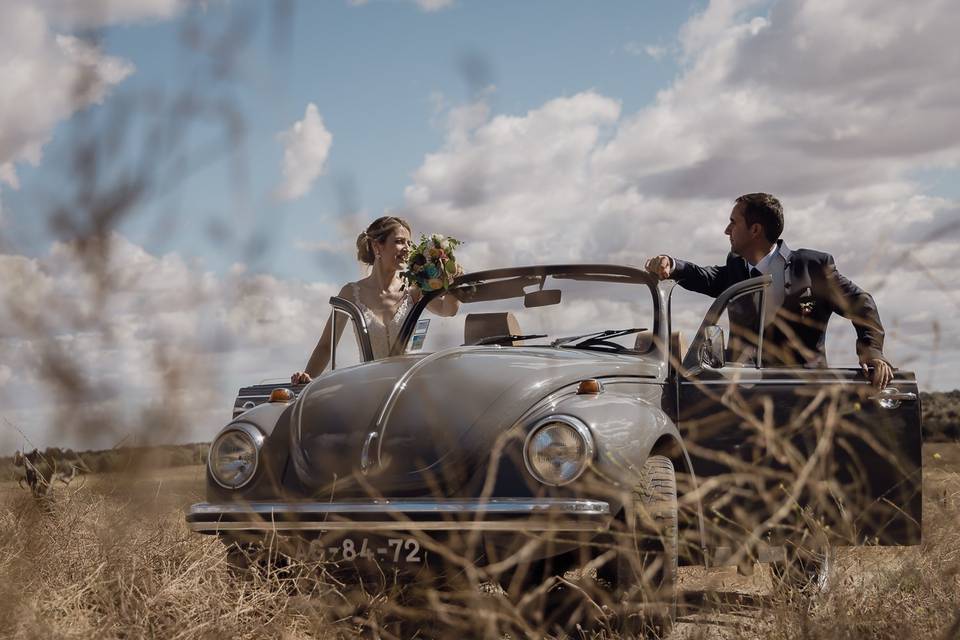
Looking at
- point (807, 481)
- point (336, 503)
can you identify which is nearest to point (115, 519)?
point (336, 503)

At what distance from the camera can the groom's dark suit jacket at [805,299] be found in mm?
5141

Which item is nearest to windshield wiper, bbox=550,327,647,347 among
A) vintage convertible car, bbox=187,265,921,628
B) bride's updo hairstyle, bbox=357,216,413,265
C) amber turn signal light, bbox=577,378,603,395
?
vintage convertible car, bbox=187,265,921,628

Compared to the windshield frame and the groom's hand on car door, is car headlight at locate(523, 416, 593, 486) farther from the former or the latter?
the groom's hand on car door

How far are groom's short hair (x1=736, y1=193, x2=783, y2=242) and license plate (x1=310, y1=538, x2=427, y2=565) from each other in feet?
10.1

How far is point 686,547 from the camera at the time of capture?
4.23 m

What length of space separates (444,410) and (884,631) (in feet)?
6.05

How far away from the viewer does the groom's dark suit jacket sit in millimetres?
5141

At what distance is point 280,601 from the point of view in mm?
3664

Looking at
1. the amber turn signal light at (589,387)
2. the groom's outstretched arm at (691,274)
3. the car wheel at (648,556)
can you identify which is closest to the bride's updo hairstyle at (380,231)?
the groom's outstretched arm at (691,274)

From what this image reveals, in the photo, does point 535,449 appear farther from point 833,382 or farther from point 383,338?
point 383,338

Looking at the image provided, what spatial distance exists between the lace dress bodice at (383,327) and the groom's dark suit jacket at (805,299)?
1.79 m

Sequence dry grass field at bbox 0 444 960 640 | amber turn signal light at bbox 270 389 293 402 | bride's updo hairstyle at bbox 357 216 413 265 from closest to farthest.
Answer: dry grass field at bbox 0 444 960 640, amber turn signal light at bbox 270 389 293 402, bride's updo hairstyle at bbox 357 216 413 265

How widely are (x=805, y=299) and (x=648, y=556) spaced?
234 cm

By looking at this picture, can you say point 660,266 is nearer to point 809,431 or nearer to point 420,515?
point 809,431
